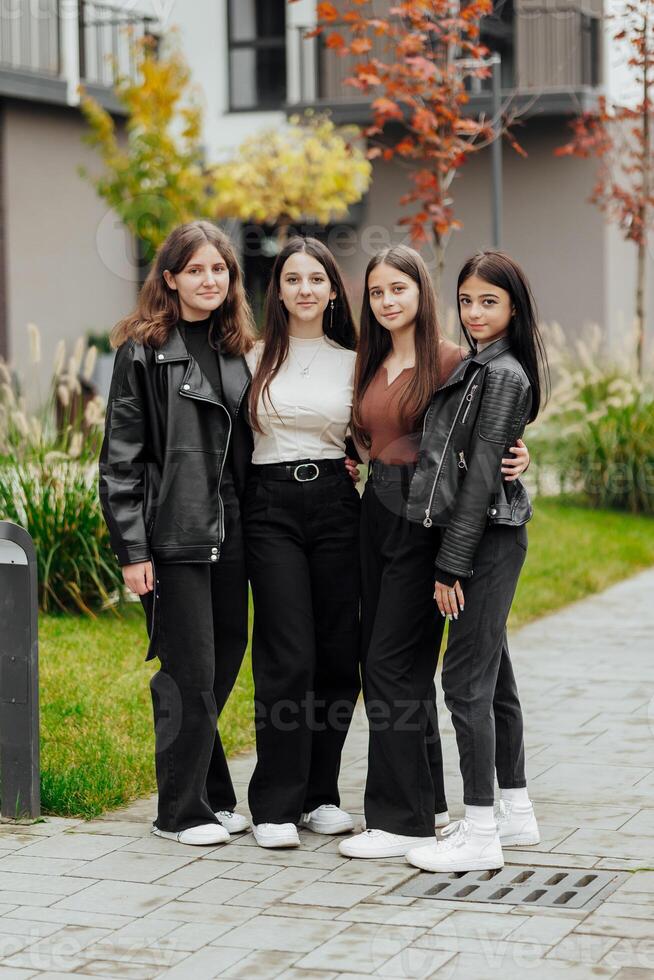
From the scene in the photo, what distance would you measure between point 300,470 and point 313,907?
4.65 ft

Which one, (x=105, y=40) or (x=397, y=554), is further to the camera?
(x=105, y=40)

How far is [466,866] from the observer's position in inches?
179

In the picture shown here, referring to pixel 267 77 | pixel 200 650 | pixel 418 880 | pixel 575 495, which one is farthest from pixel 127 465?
pixel 267 77

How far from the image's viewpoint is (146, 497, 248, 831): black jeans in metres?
4.82

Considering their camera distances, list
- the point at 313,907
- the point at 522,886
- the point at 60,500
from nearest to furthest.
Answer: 1. the point at 313,907
2. the point at 522,886
3. the point at 60,500

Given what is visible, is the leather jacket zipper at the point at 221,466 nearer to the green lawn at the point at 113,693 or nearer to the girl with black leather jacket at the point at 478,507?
the girl with black leather jacket at the point at 478,507

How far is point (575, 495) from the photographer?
13.7 metres

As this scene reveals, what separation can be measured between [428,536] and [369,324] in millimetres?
742

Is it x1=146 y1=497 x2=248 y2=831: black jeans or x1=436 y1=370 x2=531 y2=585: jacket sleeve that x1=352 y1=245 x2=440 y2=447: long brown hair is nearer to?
x1=436 y1=370 x2=531 y2=585: jacket sleeve

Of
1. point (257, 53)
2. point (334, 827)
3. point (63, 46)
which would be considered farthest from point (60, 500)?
point (257, 53)

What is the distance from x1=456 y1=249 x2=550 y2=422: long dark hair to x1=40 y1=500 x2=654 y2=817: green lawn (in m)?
2.16

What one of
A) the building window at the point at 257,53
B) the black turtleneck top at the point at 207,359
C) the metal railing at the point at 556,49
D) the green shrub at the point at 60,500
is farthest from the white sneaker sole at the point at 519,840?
the building window at the point at 257,53

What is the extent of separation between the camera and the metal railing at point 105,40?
21.1 meters

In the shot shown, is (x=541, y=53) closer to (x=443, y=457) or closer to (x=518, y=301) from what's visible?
(x=518, y=301)
